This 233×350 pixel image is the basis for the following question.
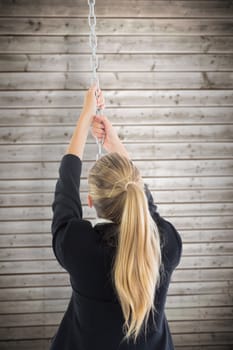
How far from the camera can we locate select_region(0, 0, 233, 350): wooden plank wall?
231 centimetres

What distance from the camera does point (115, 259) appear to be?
3.70 feet

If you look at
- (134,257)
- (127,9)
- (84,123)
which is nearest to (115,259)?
(134,257)

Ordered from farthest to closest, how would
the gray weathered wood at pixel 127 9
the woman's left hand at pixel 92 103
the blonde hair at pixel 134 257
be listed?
1. the gray weathered wood at pixel 127 9
2. the woman's left hand at pixel 92 103
3. the blonde hair at pixel 134 257

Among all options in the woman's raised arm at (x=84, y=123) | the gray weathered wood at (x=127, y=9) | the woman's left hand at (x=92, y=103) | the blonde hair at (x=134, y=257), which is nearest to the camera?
the blonde hair at (x=134, y=257)

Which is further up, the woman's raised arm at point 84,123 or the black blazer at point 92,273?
the woman's raised arm at point 84,123

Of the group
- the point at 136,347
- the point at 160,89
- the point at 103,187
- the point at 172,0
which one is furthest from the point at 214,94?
the point at 136,347

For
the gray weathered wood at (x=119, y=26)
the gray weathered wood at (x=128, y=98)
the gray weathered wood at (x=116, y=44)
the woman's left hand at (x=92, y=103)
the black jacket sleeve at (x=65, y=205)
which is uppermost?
the gray weathered wood at (x=119, y=26)

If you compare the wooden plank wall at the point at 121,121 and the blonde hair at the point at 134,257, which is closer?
the blonde hair at the point at 134,257

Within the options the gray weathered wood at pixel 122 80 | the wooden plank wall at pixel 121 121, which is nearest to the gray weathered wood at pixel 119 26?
the wooden plank wall at pixel 121 121

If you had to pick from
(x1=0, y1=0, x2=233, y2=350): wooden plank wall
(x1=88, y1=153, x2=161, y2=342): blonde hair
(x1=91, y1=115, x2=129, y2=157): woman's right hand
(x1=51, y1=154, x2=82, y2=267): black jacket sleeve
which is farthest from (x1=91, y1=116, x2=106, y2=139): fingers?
(x1=0, y1=0, x2=233, y2=350): wooden plank wall

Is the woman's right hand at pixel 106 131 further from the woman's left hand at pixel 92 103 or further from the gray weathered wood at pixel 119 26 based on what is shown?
the gray weathered wood at pixel 119 26

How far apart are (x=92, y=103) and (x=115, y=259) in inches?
27.3

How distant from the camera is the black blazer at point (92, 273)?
1.13m

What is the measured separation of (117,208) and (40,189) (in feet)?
4.15
